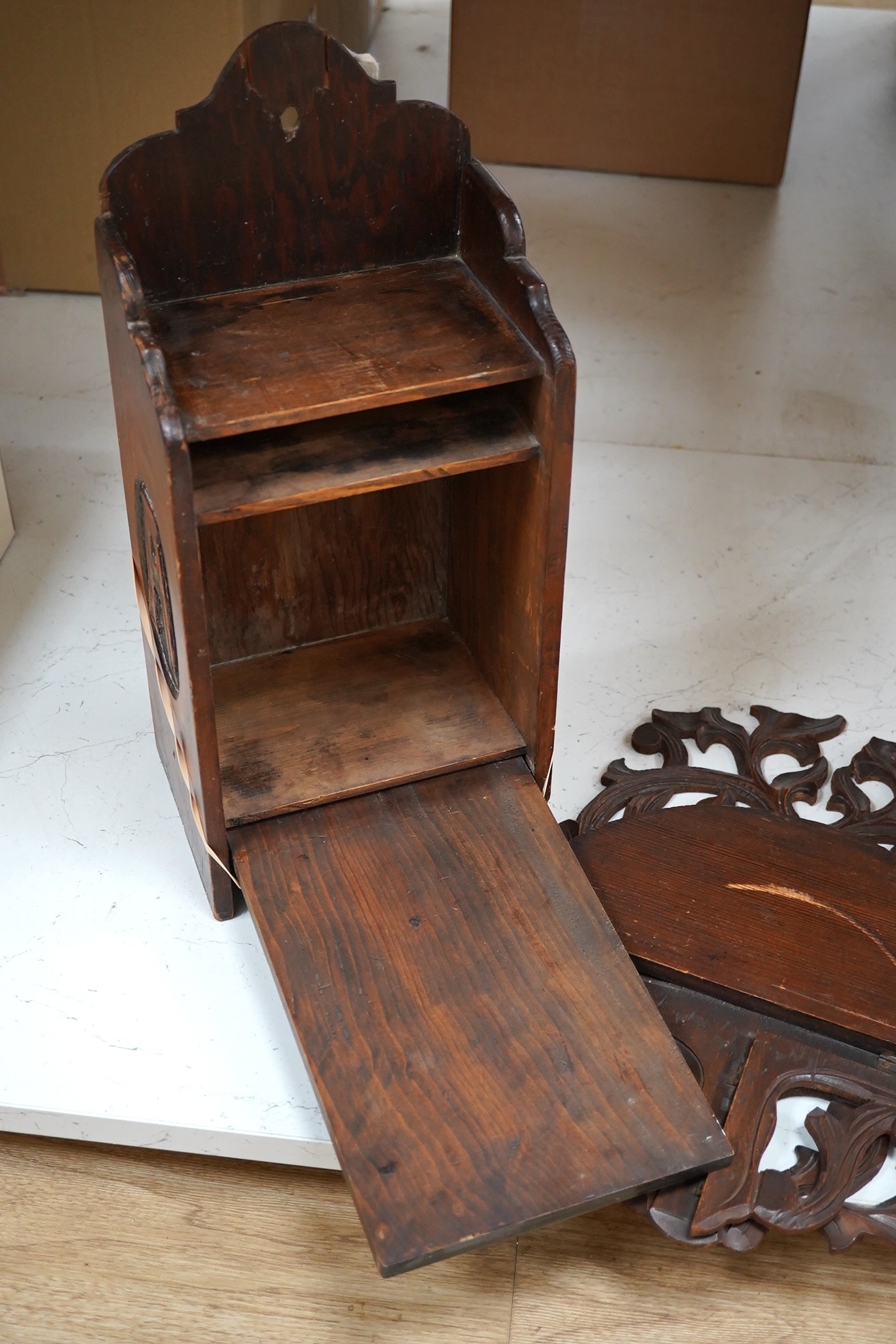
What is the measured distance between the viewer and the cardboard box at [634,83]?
3078 mm

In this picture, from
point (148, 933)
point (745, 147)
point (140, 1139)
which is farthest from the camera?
point (745, 147)

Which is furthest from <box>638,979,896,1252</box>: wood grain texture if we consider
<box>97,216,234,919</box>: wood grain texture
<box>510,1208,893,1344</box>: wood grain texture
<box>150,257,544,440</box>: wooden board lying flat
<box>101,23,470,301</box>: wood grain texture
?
<box>101,23,470,301</box>: wood grain texture

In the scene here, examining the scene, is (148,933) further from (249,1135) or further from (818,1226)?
(818,1226)

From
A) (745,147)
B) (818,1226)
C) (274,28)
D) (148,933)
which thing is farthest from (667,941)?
(745,147)

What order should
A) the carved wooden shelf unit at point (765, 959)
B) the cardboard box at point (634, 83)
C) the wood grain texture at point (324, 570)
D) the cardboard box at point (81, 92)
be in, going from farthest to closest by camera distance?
the cardboard box at point (634, 83) → the cardboard box at point (81, 92) → the wood grain texture at point (324, 570) → the carved wooden shelf unit at point (765, 959)

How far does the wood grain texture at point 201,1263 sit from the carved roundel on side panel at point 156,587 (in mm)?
527

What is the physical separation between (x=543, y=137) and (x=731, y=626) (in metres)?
1.64

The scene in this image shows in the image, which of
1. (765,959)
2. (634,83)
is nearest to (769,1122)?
(765,959)

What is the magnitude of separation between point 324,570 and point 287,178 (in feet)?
1.58

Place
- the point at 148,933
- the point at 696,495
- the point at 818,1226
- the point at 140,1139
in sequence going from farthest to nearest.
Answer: the point at 696,495 < the point at 148,933 < the point at 140,1139 < the point at 818,1226

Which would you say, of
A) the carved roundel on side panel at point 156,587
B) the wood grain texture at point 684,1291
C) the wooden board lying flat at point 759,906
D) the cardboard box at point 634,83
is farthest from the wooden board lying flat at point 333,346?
the cardboard box at point 634,83

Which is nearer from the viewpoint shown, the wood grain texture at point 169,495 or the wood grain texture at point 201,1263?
the wood grain texture at point 169,495

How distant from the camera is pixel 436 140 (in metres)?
1.50

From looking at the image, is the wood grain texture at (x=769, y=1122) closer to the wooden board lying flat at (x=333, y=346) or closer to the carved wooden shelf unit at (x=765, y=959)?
the carved wooden shelf unit at (x=765, y=959)
